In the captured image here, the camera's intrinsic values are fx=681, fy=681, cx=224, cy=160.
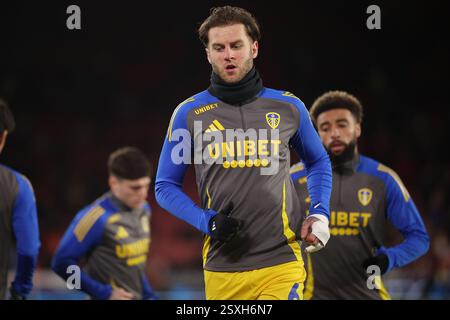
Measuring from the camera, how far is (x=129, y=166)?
515 centimetres

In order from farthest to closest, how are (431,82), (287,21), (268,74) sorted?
(431,82)
(287,21)
(268,74)

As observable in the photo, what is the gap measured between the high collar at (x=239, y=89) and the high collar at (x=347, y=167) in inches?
48.5

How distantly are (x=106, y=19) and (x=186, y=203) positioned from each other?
29.6 feet

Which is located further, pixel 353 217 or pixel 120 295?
pixel 120 295

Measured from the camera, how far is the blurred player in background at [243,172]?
118 inches

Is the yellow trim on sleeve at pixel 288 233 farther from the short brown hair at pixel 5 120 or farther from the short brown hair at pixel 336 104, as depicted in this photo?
the short brown hair at pixel 5 120

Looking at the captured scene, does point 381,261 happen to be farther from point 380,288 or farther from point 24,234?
point 24,234

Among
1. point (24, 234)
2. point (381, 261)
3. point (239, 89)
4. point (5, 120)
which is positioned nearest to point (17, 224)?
point (24, 234)

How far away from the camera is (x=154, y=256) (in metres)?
10.3

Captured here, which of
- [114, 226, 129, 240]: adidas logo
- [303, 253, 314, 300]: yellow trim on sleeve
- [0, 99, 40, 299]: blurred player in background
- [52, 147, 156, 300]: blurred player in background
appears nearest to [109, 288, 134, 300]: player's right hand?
[52, 147, 156, 300]: blurred player in background

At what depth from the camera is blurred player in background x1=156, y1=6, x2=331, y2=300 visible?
118 inches

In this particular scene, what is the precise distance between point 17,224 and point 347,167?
80.2 inches
